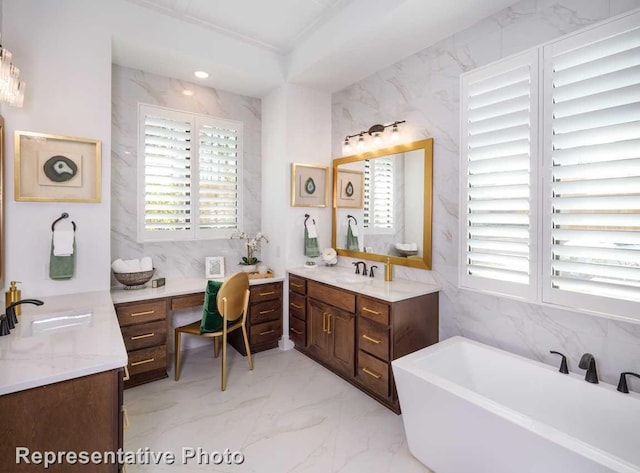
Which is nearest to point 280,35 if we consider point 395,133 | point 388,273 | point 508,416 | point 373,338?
point 395,133

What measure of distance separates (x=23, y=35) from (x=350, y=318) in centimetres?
324

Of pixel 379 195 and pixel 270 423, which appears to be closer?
pixel 270 423

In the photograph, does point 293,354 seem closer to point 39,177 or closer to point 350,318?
point 350,318

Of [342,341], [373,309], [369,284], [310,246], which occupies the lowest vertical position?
[342,341]

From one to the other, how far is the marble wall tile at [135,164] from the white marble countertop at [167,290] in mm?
224

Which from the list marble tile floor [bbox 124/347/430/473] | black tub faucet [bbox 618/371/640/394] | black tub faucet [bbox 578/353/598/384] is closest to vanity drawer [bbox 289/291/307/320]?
marble tile floor [bbox 124/347/430/473]

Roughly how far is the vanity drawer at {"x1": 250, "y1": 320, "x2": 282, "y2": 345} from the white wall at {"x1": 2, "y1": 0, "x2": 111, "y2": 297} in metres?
1.46

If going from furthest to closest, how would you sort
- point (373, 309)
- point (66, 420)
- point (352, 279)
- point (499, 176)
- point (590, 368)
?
point (352, 279), point (373, 309), point (499, 176), point (590, 368), point (66, 420)

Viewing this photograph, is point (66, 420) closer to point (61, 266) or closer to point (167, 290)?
point (61, 266)

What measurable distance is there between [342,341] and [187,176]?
7.75 feet

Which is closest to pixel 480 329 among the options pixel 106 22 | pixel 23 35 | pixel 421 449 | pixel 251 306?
pixel 421 449

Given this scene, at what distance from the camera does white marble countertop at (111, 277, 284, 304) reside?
2.74 m

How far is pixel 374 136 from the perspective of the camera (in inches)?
129

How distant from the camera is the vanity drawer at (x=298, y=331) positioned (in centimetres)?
339
